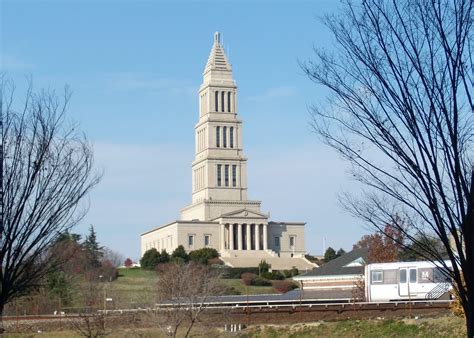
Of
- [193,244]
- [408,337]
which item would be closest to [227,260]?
[193,244]

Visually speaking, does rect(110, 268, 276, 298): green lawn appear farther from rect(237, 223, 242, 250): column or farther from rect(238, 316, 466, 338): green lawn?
rect(238, 316, 466, 338): green lawn

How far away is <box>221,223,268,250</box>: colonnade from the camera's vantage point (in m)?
117

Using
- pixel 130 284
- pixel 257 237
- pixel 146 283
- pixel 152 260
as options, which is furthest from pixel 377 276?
pixel 257 237

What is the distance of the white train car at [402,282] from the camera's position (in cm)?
4409

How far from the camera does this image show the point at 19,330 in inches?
1689

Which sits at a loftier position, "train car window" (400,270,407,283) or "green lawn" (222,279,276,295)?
"train car window" (400,270,407,283)

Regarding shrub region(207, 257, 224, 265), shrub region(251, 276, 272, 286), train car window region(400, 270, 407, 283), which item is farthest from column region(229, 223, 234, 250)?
train car window region(400, 270, 407, 283)

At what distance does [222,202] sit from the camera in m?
123

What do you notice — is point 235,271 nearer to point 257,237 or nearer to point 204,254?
point 204,254

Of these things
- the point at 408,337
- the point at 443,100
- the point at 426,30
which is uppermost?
the point at 426,30

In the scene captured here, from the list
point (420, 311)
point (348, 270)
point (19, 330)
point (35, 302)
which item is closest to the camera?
point (420, 311)

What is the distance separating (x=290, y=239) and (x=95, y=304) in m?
81.4

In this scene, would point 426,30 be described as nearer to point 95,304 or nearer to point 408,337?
point 408,337

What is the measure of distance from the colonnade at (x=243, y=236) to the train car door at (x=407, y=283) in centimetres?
7188
